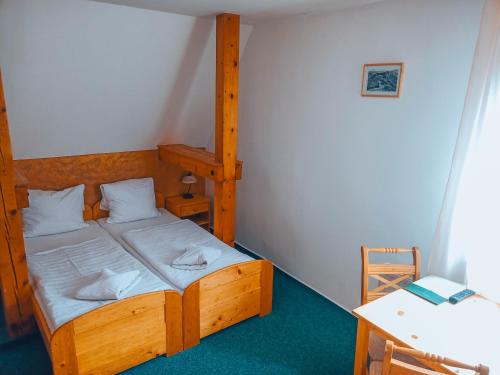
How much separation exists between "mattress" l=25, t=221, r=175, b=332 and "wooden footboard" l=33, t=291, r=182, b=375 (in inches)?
4.2

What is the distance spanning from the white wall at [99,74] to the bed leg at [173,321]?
6.03ft

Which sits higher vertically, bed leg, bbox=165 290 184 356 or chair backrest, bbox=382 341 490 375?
chair backrest, bbox=382 341 490 375

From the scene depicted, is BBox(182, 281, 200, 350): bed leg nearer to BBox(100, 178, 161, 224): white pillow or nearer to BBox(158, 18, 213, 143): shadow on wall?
BBox(100, 178, 161, 224): white pillow

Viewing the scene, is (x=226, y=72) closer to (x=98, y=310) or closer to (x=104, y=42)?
(x=104, y=42)

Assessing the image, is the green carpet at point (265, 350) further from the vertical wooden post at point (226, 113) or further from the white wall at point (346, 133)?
the vertical wooden post at point (226, 113)

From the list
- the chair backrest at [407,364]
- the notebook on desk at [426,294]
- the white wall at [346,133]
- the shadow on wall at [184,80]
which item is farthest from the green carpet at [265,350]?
the shadow on wall at [184,80]

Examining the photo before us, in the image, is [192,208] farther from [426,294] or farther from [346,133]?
[426,294]

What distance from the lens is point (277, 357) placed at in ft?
8.55

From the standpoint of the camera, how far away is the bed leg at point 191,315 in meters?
2.53

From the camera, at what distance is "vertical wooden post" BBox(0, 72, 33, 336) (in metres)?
2.32

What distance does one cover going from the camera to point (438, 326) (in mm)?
1768

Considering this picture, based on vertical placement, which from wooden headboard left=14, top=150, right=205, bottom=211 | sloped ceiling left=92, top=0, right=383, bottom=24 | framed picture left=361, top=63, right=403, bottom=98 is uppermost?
sloped ceiling left=92, top=0, right=383, bottom=24

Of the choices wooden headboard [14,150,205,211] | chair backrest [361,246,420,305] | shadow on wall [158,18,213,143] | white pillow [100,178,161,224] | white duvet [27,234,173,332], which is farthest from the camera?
white pillow [100,178,161,224]

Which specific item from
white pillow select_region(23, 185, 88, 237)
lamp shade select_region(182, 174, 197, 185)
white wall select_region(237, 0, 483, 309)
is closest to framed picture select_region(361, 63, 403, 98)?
white wall select_region(237, 0, 483, 309)
